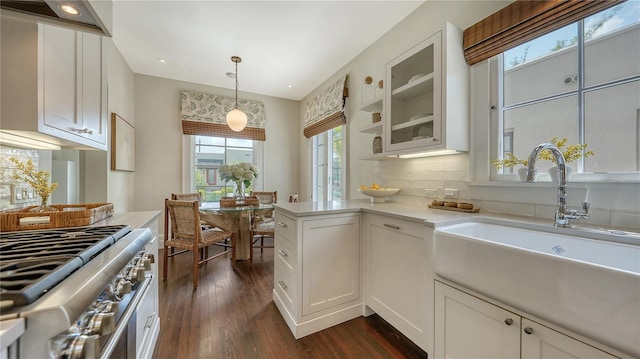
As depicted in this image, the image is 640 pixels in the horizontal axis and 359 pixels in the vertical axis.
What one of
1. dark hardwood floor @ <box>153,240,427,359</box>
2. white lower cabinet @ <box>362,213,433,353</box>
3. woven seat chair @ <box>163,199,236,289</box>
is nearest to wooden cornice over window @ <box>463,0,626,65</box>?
white lower cabinet @ <box>362,213,433,353</box>

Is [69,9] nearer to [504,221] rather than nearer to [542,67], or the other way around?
[504,221]

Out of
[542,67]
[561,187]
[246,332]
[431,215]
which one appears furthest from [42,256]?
[542,67]

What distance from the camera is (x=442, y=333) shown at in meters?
1.18

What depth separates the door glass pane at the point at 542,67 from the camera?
1.31 metres

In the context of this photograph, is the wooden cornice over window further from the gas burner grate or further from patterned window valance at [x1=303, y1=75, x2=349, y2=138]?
the gas burner grate

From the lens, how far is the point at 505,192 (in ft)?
4.83

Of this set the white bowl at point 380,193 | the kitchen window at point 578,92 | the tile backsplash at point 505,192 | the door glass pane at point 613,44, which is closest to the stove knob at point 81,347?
the white bowl at point 380,193

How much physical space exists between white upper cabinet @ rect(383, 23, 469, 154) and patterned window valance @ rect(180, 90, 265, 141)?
270 cm

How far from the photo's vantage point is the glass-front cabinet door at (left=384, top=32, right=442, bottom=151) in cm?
162

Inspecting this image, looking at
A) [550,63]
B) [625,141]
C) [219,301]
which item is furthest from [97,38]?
[625,141]

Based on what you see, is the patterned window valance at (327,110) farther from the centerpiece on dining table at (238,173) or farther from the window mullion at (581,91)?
the window mullion at (581,91)

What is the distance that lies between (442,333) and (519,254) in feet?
2.08

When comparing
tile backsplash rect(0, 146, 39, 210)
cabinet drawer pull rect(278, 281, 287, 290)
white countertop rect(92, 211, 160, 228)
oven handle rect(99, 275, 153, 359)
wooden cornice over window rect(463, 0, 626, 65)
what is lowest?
cabinet drawer pull rect(278, 281, 287, 290)

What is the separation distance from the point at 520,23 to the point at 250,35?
7.47 feet
